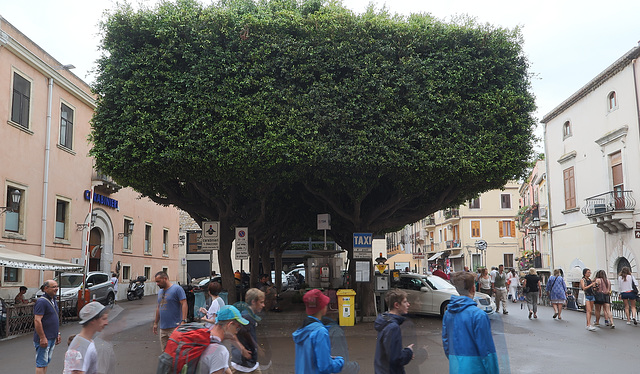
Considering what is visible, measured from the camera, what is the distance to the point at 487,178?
16266 millimetres

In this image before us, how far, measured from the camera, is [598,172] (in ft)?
86.3

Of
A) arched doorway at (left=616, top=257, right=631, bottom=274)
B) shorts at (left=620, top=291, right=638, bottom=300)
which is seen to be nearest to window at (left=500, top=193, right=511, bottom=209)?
arched doorway at (left=616, top=257, right=631, bottom=274)

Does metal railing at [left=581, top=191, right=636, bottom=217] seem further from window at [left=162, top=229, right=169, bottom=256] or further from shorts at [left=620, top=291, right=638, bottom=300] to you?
window at [left=162, top=229, right=169, bottom=256]

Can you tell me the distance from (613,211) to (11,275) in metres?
24.3

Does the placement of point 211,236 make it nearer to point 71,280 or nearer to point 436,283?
point 436,283

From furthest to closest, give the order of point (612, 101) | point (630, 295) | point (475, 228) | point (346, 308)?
point (475, 228), point (612, 101), point (346, 308), point (630, 295)

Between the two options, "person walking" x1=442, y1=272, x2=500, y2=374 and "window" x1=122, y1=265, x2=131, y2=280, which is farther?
"window" x1=122, y1=265, x2=131, y2=280

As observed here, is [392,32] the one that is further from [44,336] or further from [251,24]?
[44,336]

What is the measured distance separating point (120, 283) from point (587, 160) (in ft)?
84.1

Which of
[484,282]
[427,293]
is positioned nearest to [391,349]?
[427,293]

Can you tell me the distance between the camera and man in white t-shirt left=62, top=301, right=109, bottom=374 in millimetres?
4527

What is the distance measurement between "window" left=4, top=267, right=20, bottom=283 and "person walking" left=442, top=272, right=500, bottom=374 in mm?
20801

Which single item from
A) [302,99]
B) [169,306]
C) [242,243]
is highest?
[302,99]

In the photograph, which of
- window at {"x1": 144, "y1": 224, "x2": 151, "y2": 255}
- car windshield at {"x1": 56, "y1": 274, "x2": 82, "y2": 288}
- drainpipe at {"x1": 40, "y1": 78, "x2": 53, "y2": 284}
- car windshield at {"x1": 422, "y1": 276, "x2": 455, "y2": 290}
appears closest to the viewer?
car windshield at {"x1": 422, "y1": 276, "x2": 455, "y2": 290}
